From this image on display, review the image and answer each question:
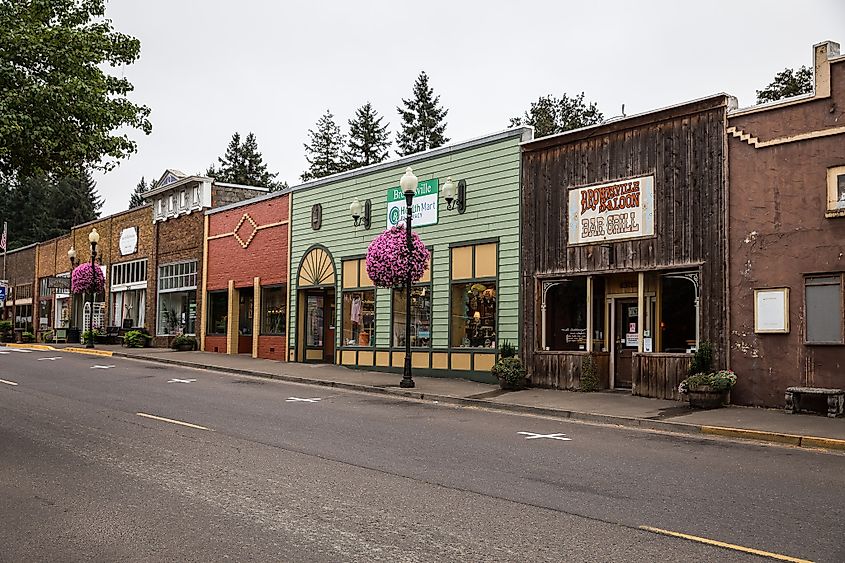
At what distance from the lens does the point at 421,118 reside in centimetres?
6800

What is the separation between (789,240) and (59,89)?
12.3m

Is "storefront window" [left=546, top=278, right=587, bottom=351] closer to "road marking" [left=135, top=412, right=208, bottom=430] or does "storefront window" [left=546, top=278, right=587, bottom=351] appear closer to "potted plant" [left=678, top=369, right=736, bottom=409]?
"potted plant" [left=678, top=369, right=736, bottom=409]

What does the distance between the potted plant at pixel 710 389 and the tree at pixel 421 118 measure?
2093 inches

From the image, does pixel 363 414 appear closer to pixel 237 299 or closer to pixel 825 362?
pixel 825 362

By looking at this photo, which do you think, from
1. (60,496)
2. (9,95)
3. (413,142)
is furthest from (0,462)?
(413,142)

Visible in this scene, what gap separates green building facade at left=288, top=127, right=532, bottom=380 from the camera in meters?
20.9

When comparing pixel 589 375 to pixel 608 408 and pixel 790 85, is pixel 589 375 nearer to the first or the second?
pixel 608 408

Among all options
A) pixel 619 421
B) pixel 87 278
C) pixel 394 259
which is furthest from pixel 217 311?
pixel 619 421

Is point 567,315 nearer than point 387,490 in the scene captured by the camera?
No

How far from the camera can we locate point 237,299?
32188mm

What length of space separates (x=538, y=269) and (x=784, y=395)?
651 cm

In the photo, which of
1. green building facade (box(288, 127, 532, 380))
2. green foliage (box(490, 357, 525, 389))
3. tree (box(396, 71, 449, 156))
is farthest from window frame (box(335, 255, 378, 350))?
tree (box(396, 71, 449, 156))

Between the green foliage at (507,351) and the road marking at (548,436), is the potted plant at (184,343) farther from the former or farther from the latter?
the road marking at (548,436)

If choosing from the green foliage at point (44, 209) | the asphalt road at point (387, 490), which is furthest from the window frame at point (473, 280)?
the green foliage at point (44, 209)
